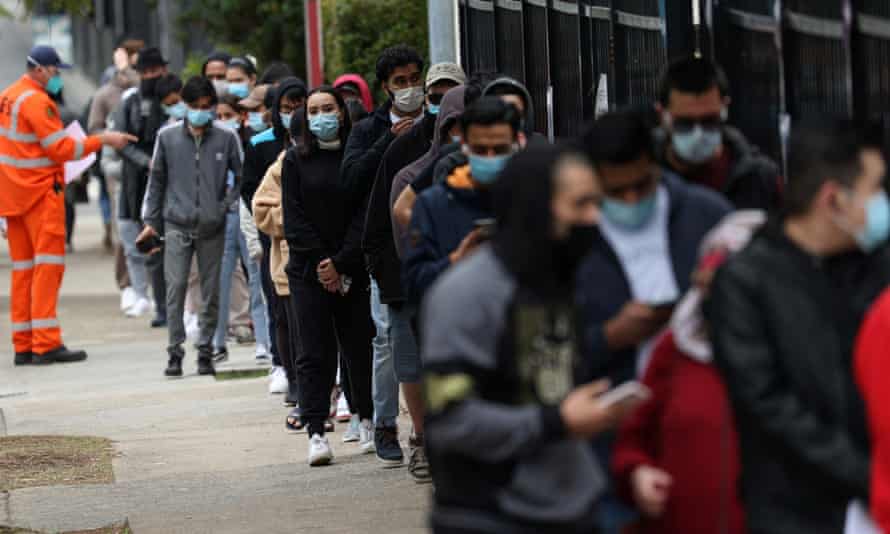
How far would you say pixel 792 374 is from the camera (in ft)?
15.4

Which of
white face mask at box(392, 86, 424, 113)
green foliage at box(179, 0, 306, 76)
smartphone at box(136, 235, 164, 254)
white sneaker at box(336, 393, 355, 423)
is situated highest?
green foliage at box(179, 0, 306, 76)

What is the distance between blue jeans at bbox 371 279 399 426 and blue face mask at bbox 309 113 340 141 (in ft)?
2.74

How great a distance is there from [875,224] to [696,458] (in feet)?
2.44

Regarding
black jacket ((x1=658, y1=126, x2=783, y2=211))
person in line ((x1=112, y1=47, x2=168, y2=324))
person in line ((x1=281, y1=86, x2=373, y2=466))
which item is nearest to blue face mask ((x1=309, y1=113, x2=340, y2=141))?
person in line ((x1=281, y1=86, x2=373, y2=466))

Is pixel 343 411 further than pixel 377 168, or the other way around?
pixel 343 411

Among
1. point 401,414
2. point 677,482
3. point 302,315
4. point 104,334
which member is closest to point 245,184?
point 401,414

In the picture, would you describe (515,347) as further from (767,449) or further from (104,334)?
(104,334)

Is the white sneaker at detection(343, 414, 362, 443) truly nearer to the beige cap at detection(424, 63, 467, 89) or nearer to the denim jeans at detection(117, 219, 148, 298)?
the beige cap at detection(424, 63, 467, 89)

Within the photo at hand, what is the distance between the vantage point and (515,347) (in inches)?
178

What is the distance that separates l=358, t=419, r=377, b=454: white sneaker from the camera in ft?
34.9

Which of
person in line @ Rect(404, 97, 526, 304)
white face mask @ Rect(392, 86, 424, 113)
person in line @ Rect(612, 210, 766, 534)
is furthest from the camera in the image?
white face mask @ Rect(392, 86, 424, 113)

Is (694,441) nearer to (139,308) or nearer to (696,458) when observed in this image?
(696,458)

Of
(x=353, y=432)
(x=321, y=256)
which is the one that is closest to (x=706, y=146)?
(x=321, y=256)

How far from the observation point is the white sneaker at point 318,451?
1023 cm
